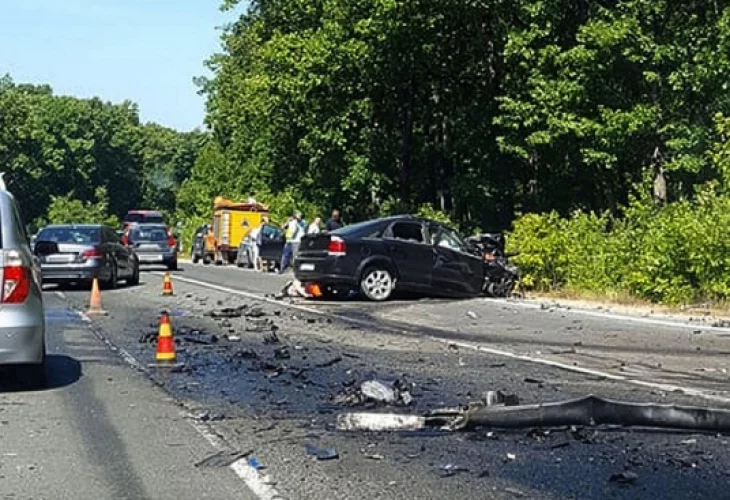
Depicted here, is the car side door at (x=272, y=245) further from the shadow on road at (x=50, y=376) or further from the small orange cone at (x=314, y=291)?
the shadow on road at (x=50, y=376)

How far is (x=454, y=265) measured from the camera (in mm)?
22281

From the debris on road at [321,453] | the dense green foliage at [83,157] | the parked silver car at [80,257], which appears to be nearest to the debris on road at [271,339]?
the debris on road at [321,453]

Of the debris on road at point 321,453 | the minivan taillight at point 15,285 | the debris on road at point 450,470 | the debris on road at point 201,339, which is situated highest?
the minivan taillight at point 15,285

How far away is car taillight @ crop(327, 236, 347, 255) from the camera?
2161cm

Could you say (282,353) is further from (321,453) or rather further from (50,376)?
(321,453)

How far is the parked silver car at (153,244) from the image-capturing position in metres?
40.2

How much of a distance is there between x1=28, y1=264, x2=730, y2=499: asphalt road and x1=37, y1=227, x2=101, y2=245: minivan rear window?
595cm

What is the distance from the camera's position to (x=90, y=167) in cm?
11612

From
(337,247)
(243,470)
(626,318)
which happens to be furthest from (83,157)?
(243,470)

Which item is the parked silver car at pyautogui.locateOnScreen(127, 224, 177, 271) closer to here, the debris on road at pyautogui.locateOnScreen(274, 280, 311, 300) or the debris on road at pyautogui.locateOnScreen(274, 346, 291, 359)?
the debris on road at pyautogui.locateOnScreen(274, 280, 311, 300)

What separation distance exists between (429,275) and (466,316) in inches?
126

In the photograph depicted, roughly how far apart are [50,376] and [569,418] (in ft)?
18.2

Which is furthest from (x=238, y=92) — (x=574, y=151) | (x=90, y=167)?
(x=90, y=167)

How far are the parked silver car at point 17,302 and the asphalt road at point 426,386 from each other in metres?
0.79
